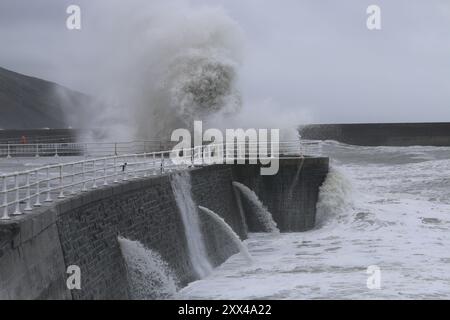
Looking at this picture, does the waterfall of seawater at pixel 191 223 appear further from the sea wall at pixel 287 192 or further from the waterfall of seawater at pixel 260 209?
the sea wall at pixel 287 192

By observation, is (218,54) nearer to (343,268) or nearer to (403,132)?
(343,268)

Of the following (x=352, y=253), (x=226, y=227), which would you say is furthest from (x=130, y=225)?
(x=352, y=253)

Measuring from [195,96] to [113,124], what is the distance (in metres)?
6.83

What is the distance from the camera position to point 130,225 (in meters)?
11.1

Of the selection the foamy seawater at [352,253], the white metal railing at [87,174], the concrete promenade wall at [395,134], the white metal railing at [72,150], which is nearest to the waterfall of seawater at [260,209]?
the foamy seawater at [352,253]

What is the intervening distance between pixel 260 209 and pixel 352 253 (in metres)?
3.74

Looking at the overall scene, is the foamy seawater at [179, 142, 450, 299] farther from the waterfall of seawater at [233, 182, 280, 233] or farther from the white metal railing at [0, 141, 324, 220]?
the white metal railing at [0, 141, 324, 220]

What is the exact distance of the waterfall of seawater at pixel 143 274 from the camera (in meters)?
10.6

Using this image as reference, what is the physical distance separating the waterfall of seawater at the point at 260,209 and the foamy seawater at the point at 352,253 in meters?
0.47

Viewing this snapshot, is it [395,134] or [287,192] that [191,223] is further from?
[395,134]

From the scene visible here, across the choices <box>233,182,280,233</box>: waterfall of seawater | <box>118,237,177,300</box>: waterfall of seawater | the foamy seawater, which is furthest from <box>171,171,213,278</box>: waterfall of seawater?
<box>233,182,280,233</box>: waterfall of seawater

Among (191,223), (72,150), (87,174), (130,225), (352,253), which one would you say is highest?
(87,174)
